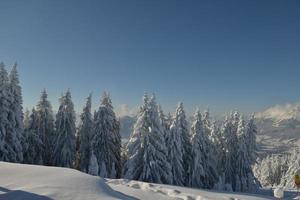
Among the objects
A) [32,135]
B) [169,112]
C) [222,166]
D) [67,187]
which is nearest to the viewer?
[67,187]

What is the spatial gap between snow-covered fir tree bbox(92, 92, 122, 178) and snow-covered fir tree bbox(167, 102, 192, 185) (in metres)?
7.69

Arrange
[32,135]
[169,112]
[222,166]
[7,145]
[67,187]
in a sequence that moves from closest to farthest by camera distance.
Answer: [67,187] < [7,145] < [32,135] < [169,112] < [222,166]

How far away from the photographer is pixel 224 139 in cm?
5003

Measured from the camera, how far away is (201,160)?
1709 inches

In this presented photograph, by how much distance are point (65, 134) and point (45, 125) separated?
3.08 meters

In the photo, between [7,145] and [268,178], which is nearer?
[7,145]

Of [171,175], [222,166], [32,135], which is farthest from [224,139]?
[32,135]

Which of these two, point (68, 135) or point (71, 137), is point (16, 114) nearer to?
point (68, 135)

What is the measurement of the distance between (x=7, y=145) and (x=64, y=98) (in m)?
10.1

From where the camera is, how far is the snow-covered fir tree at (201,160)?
4262 cm

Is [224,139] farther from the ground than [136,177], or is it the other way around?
[224,139]

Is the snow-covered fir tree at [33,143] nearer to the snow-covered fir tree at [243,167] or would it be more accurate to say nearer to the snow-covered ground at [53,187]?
the snow-covered ground at [53,187]

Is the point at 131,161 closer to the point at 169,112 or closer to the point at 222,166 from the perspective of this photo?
the point at 169,112

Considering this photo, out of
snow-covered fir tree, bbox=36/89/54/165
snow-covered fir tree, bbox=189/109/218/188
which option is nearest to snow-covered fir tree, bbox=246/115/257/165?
snow-covered fir tree, bbox=189/109/218/188
